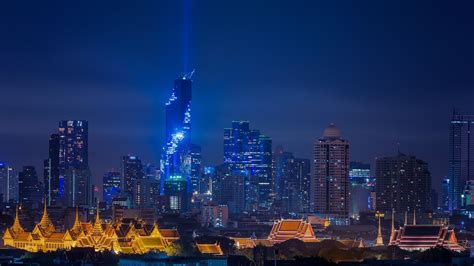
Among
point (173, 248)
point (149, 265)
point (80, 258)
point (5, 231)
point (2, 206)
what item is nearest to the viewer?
point (149, 265)

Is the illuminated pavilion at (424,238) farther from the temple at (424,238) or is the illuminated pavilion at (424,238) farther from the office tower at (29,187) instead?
the office tower at (29,187)

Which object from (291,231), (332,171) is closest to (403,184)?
(332,171)

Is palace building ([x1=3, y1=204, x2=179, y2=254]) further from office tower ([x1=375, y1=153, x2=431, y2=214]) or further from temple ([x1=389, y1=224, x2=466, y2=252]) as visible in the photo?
office tower ([x1=375, y1=153, x2=431, y2=214])

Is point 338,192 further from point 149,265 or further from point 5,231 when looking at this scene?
point 149,265

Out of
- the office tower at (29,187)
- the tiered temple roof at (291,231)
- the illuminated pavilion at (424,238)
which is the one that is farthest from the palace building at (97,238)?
the office tower at (29,187)

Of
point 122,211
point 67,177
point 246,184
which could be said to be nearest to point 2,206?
point 122,211

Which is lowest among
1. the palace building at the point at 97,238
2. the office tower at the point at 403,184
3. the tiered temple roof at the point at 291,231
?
the palace building at the point at 97,238
